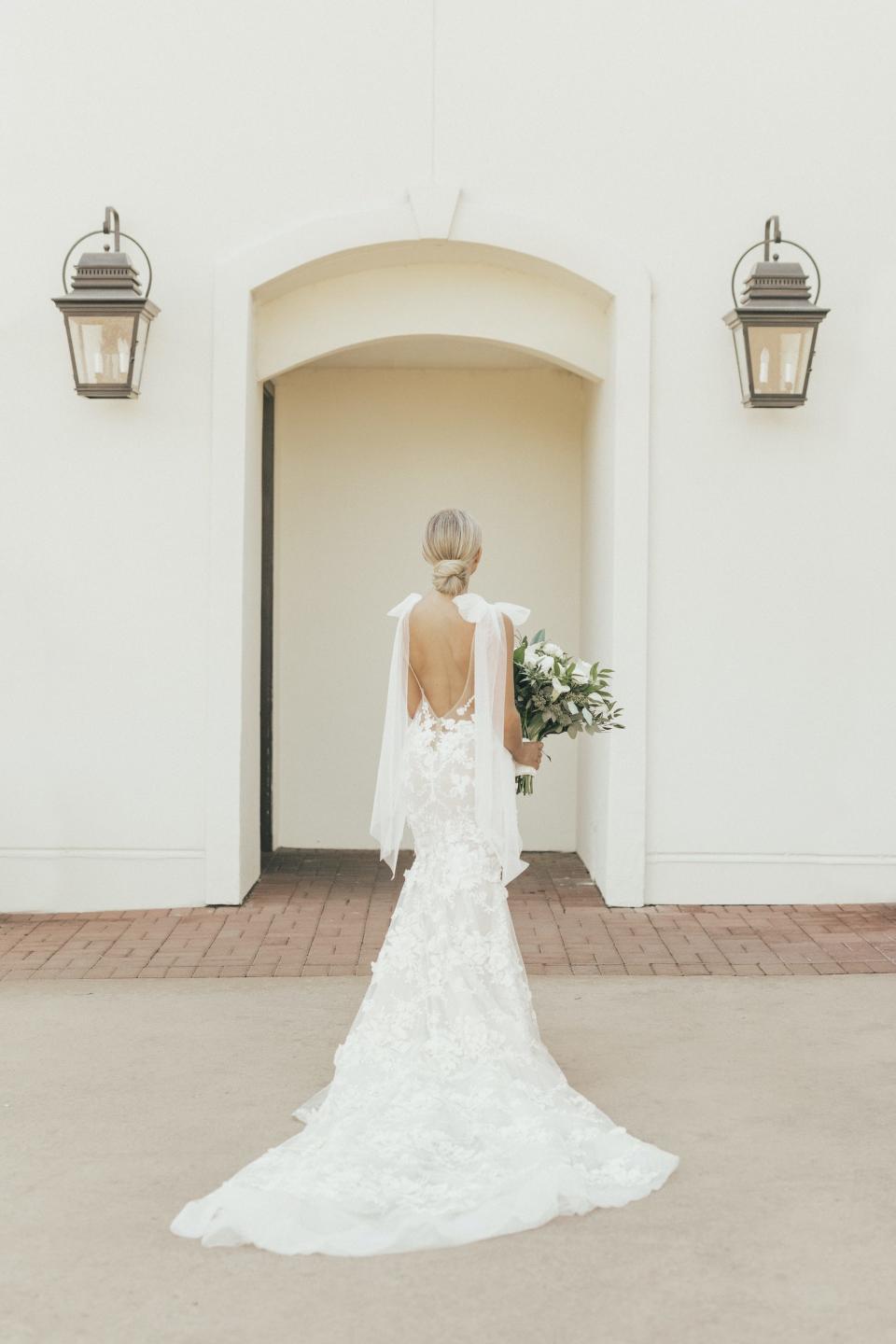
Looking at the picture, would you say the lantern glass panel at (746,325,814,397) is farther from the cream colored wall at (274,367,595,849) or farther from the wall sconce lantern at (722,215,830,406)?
the cream colored wall at (274,367,595,849)

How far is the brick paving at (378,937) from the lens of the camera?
704 centimetres

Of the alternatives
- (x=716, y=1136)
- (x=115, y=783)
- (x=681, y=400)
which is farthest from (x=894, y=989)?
(x=115, y=783)

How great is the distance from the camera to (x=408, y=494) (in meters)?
9.98

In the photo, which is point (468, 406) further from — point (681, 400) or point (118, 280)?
point (118, 280)

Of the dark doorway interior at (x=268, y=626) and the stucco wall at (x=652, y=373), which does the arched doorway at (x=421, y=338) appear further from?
the dark doorway interior at (x=268, y=626)

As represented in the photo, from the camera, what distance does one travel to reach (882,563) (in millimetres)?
8320

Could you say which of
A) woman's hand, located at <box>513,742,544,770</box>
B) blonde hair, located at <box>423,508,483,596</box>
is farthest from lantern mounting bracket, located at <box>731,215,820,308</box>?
woman's hand, located at <box>513,742,544,770</box>

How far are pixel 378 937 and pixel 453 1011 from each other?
2496 millimetres

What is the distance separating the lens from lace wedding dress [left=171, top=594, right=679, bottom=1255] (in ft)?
13.2

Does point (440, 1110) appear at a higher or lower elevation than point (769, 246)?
lower

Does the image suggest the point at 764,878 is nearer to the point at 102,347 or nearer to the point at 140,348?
the point at 140,348

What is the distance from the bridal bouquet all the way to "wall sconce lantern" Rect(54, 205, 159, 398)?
343 centimetres

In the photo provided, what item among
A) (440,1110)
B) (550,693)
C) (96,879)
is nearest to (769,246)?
(550,693)

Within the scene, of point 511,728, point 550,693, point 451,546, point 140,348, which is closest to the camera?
point 451,546
